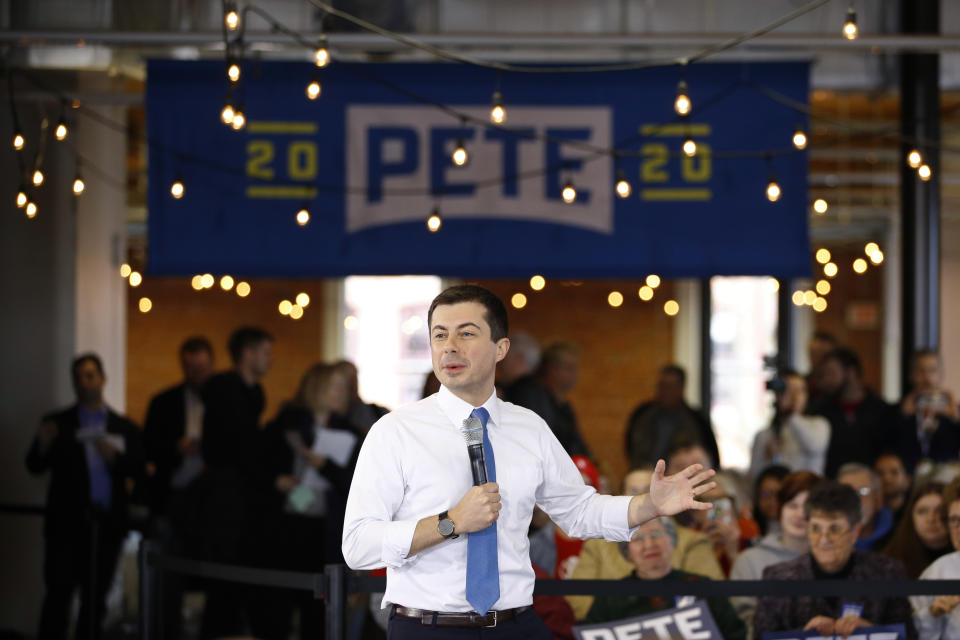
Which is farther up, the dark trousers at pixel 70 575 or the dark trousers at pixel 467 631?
the dark trousers at pixel 467 631

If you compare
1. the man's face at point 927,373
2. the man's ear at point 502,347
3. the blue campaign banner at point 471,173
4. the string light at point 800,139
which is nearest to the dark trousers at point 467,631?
the man's ear at point 502,347

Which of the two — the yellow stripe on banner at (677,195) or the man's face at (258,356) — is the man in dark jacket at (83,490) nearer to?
the man's face at (258,356)

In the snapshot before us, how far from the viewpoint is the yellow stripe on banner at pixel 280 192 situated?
246 inches

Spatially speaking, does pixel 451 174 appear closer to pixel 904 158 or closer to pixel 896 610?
pixel 904 158

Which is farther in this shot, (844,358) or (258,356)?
(844,358)

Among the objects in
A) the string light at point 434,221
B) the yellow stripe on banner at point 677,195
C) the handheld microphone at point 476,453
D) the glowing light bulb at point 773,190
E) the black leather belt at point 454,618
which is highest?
the yellow stripe on banner at point 677,195

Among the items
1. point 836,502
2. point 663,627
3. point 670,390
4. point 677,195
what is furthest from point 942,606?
point 670,390

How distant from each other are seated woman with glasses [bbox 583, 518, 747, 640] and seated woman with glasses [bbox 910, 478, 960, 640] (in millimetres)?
565

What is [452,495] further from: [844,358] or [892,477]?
[844,358]

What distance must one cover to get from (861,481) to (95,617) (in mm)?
3400

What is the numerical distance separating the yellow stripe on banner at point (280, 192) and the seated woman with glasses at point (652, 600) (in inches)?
117

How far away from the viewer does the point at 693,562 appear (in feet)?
14.1

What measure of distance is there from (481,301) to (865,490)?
2.96 meters

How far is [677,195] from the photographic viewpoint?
627cm
